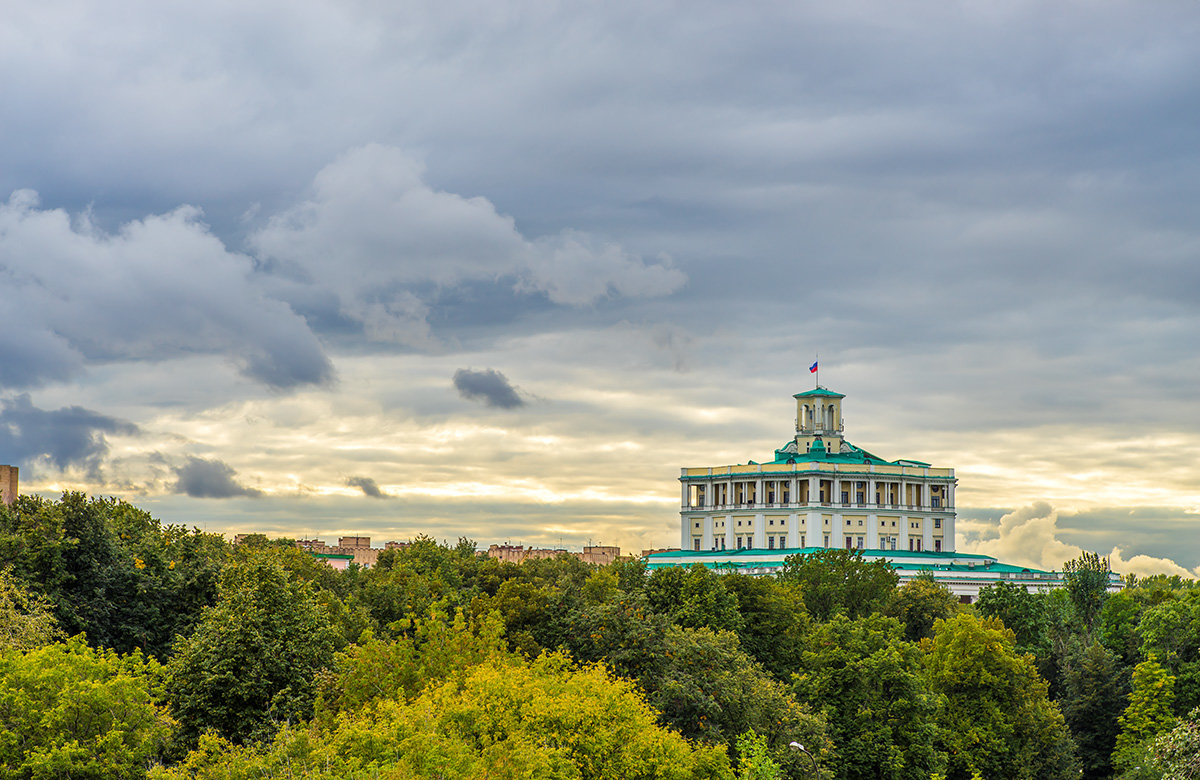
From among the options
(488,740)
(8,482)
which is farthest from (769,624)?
(8,482)

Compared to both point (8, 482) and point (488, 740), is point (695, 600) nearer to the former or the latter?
point (488, 740)

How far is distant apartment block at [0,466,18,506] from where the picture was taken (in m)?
112

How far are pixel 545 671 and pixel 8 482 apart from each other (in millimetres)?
66676

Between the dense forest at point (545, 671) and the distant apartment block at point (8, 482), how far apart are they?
469 inches

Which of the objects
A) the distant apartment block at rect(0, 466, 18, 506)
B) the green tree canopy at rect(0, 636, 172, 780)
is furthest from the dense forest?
the distant apartment block at rect(0, 466, 18, 506)

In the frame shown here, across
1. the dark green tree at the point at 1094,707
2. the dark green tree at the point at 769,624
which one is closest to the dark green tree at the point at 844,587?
the dark green tree at the point at 1094,707

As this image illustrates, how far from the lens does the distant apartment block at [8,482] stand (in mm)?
111812

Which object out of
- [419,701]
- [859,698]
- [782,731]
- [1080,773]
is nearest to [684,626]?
[859,698]

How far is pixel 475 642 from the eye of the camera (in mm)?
68375

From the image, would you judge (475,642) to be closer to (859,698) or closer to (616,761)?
(616,761)

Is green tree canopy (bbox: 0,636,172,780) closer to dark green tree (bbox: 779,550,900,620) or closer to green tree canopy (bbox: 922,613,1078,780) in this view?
green tree canopy (bbox: 922,613,1078,780)

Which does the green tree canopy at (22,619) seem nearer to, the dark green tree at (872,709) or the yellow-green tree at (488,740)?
the yellow-green tree at (488,740)

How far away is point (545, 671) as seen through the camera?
6356cm

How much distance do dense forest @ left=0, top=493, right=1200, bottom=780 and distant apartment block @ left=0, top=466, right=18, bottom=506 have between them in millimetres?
11921
